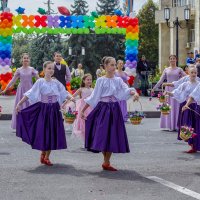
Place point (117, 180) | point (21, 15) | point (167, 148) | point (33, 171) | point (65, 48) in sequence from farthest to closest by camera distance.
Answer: point (65, 48) < point (21, 15) < point (167, 148) < point (33, 171) < point (117, 180)

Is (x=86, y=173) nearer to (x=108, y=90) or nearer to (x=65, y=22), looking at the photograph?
(x=108, y=90)

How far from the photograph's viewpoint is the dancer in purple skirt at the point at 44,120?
386 inches

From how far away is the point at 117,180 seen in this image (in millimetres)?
8430

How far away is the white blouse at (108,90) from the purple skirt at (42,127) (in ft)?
2.54

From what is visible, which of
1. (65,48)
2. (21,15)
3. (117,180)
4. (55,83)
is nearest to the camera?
(117,180)

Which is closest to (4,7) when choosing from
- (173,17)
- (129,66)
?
(129,66)

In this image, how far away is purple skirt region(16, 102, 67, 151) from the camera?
32.1 ft

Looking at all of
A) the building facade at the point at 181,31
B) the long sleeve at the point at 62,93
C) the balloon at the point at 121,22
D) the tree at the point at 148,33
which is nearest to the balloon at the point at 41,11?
the balloon at the point at 121,22

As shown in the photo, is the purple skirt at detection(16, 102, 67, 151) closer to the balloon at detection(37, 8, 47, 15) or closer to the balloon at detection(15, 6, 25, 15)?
the balloon at detection(37, 8, 47, 15)

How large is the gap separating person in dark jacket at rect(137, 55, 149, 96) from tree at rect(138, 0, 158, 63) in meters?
41.6

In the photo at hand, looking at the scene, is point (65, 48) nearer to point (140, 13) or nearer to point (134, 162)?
point (140, 13)

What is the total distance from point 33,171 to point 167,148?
3.83m

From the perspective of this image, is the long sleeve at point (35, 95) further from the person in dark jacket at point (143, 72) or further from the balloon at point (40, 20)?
the person in dark jacket at point (143, 72)

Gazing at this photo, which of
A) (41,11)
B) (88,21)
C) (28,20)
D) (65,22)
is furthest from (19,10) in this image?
(88,21)
